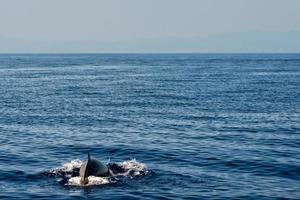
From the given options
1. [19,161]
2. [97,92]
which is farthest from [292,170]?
[97,92]

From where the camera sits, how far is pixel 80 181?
111 feet

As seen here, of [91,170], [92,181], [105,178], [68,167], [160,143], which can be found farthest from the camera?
[160,143]

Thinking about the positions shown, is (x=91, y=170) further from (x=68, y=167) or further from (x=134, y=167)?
(x=134, y=167)

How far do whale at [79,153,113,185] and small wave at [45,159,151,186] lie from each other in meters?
0.26

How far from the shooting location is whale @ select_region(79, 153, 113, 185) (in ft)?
111

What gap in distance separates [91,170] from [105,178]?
3.42 ft

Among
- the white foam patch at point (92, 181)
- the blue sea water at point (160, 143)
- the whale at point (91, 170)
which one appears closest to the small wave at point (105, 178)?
the white foam patch at point (92, 181)

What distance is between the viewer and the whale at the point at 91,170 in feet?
111

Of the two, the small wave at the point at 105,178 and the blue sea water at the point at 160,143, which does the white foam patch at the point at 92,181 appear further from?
the blue sea water at the point at 160,143

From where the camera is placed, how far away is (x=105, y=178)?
34469 millimetres

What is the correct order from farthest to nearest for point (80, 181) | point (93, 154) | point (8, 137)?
point (8, 137) < point (93, 154) < point (80, 181)

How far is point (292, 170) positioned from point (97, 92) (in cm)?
5980

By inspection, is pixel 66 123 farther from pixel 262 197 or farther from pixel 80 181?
pixel 262 197

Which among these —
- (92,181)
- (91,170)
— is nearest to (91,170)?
(91,170)
